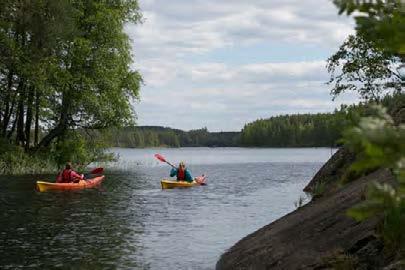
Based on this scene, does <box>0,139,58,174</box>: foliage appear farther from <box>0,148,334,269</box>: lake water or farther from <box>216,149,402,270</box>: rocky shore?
<box>216,149,402,270</box>: rocky shore

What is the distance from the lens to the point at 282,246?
32.1 feet

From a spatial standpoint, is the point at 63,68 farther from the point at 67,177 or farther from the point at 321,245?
the point at 321,245

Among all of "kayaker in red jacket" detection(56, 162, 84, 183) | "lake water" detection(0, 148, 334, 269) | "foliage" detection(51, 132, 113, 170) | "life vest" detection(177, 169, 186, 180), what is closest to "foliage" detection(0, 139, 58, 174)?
"foliage" detection(51, 132, 113, 170)

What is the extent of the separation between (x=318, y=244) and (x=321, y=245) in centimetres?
13

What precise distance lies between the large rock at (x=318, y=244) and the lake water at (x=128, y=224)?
1.92m

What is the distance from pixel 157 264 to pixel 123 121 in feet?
102

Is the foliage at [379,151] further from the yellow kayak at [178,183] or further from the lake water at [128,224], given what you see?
the yellow kayak at [178,183]

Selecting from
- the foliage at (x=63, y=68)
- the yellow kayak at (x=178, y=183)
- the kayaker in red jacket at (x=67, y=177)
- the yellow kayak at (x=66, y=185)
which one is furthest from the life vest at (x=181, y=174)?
the foliage at (x=63, y=68)

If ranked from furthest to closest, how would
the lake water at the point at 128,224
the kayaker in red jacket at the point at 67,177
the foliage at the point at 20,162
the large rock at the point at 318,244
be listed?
the foliage at the point at 20,162, the kayaker in red jacket at the point at 67,177, the lake water at the point at 128,224, the large rock at the point at 318,244

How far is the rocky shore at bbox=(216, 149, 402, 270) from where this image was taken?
733 centimetres

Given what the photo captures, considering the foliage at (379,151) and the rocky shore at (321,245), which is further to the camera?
the rocky shore at (321,245)

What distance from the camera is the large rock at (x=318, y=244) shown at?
24.6 ft

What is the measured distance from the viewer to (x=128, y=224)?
1848cm

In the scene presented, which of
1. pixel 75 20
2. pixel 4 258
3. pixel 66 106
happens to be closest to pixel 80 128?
pixel 66 106
